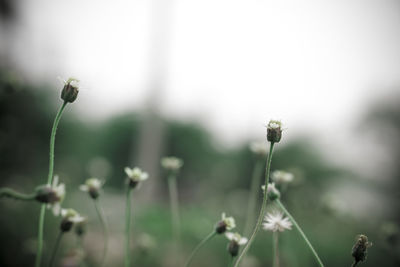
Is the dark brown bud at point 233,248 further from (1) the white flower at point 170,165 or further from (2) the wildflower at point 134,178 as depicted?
(1) the white flower at point 170,165

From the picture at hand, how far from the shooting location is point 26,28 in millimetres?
5754

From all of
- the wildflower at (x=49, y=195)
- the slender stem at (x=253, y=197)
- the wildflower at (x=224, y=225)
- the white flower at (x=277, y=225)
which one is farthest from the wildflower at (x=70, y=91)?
the slender stem at (x=253, y=197)

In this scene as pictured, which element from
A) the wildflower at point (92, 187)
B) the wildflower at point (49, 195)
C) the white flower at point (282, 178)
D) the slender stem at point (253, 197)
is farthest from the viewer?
the slender stem at point (253, 197)

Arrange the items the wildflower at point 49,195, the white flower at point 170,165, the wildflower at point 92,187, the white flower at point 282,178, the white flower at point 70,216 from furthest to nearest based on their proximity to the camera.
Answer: the white flower at point 170,165, the white flower at point 282,178, the wildflower at point 92,187, the white flower at point 70,216, the wildflower at point 49,195

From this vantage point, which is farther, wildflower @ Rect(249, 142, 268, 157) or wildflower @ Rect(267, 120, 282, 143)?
wildflower @ Rect(249, 142, 268, 157)

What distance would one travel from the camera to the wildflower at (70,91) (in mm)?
771

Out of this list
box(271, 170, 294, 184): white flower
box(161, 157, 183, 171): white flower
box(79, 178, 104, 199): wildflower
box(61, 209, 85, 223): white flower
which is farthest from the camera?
box(161, 157, 183, 171): white flower

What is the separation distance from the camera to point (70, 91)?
2.54 feet

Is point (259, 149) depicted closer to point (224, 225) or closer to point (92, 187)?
point (224, 225)

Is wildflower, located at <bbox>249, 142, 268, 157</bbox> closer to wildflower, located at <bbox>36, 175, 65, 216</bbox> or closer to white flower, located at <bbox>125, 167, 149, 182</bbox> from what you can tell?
white flower, located at <bbox>125, 167, 149, 182</bbox>

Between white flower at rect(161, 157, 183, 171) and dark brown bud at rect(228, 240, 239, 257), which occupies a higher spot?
white flower at rect(161, 157, 183, 171)

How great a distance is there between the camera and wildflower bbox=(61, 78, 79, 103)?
0.77m

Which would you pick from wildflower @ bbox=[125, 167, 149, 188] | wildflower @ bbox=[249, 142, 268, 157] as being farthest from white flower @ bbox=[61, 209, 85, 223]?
wildflower @ bbox=[249, 142, 268, 157]

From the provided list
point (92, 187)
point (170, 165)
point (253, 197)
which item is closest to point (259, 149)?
point (253, 197)
